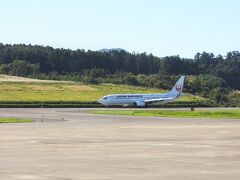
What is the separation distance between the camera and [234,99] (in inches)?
6570

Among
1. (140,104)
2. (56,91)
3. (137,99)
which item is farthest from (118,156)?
(56,91)

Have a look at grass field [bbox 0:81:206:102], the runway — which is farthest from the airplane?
the runway

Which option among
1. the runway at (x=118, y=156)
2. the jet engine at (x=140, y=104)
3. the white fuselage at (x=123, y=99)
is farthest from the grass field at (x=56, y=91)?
the runway at (x=118, y=156)

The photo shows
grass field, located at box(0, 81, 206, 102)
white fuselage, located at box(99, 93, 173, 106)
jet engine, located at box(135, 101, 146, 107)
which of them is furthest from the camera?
grass field, located at box(0, 81, 206, 102)

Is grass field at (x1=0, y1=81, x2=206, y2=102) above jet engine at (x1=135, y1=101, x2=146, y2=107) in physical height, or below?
above

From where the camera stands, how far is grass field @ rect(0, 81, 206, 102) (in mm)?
133700

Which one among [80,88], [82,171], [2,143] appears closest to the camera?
Result: [82,171]

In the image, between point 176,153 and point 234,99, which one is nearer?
point 176,153

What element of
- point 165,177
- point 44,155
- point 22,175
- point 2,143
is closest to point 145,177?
point 165,177

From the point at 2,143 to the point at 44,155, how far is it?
7610 mm

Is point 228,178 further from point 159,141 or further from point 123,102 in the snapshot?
point 123,102

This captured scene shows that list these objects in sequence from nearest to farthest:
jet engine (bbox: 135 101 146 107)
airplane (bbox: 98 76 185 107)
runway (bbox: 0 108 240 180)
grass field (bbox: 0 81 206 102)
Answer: runway (bbox: 0 108 240 180) < airplane (bbox: 98 76 185 107) < jet engine (bbox: 135 101 146 107) < grass field (bbox: 0 81 206 102)

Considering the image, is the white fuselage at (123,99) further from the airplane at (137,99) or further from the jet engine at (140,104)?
the jet engine at (140,104)

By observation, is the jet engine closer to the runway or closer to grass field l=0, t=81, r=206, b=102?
grass field l=0, t=81, r=206, b=102
